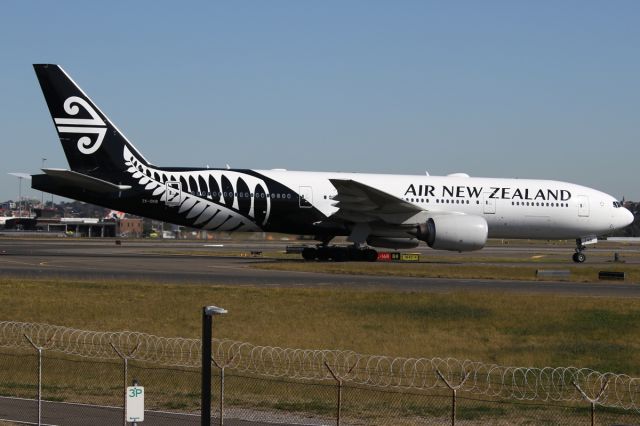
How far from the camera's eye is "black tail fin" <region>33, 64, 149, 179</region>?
4762 centimetres

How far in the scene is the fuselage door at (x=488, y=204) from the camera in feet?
173

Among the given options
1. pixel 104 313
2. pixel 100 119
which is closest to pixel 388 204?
pixel 100 119

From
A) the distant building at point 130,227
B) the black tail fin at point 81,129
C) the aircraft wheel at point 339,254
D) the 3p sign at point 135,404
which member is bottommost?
the 3p sign at point 135,404

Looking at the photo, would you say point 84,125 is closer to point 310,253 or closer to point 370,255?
point 310,253

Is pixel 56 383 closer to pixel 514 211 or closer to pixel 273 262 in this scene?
pixel 273 262

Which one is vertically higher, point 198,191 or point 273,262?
point 198,191

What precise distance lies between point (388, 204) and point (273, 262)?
7.13 meters

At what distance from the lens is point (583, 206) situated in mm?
54938

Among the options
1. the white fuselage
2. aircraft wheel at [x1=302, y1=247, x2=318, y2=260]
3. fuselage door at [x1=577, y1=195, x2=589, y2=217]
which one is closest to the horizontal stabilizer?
the white fuselage

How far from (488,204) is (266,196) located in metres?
12.9

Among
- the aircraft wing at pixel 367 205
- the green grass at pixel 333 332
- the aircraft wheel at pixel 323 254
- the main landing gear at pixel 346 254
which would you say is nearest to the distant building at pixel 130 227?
the aircraft wheel at pixel 323 254

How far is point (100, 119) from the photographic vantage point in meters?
48.7

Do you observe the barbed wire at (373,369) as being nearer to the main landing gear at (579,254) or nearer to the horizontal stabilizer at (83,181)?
the horizontal stabilizer at (83,181)

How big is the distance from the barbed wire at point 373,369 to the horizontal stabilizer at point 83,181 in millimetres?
19945
